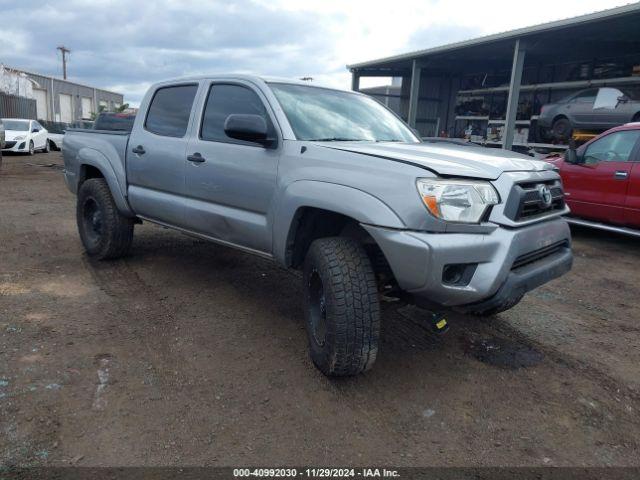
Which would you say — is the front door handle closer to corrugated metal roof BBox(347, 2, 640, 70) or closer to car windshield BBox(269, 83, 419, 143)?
car windshield BBox(269, 83, 419, 143)

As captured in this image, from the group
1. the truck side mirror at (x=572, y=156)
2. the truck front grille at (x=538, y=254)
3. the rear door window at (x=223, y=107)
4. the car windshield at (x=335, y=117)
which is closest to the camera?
the truck front grille at (x=538, y=254)

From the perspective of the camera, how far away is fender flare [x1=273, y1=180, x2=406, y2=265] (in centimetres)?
276

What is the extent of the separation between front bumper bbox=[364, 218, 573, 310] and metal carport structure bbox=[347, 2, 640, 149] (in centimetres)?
978

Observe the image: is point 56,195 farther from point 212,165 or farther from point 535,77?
point 535,77

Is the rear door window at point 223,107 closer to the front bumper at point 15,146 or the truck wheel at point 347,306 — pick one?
the truck wheel at point 347,306

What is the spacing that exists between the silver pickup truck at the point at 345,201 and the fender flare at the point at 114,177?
0.21 m

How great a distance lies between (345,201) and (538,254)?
1265mm

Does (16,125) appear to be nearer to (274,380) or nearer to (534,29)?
(534,29)

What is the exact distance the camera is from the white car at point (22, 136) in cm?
1928

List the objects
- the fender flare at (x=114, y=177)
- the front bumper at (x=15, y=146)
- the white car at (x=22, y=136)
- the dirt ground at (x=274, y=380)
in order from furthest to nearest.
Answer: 1. the white car at (x=22, y=136)
2. the front bumper at (x=15, y=146)
3. the fender flare at (x=114, y=177)
4. the dirt ground at (x=274, y=380)

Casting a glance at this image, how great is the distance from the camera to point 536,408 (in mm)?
2887

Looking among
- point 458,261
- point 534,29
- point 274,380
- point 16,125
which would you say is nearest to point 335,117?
point 458,261

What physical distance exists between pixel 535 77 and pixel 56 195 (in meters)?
16.6

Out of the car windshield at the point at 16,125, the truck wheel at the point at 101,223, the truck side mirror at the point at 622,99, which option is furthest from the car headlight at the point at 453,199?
the car windshield at the point at 16,125
